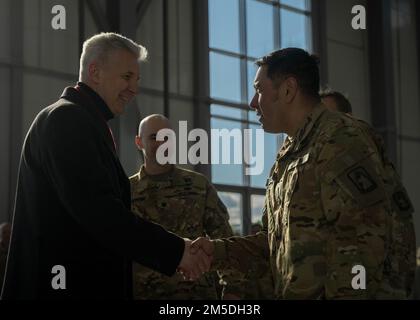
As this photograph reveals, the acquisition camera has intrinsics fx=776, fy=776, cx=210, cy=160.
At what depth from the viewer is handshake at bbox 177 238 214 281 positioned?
348cm

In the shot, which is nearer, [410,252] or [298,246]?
[298,246]

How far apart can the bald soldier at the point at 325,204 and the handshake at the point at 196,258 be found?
1.52ft

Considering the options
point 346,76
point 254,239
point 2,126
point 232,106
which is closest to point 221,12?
point 232,106

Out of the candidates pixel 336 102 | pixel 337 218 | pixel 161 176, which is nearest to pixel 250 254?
pixel 337 218

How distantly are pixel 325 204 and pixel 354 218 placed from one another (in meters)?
0.13

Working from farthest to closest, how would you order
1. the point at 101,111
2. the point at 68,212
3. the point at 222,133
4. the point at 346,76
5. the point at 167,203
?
1. the point at 346,76
2. the point at 222,133
3. the point at 167,203
4. the point at 101,111
5. the point at 68,212

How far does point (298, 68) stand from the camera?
3.12m

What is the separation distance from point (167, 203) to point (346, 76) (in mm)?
11406

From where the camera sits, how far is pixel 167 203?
456cm

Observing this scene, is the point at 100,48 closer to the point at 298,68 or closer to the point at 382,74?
the point at 298,68

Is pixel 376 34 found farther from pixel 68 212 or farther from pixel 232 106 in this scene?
pixel 68 212

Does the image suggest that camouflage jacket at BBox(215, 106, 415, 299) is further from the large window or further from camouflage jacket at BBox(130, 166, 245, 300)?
the large window

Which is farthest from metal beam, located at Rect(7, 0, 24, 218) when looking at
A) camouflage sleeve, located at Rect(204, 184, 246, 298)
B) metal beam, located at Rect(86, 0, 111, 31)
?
camouflage sleeve, located at Rect(204, 184, 246, 298)

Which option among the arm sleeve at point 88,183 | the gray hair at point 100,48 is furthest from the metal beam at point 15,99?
the arm sleeve at point 88,183
